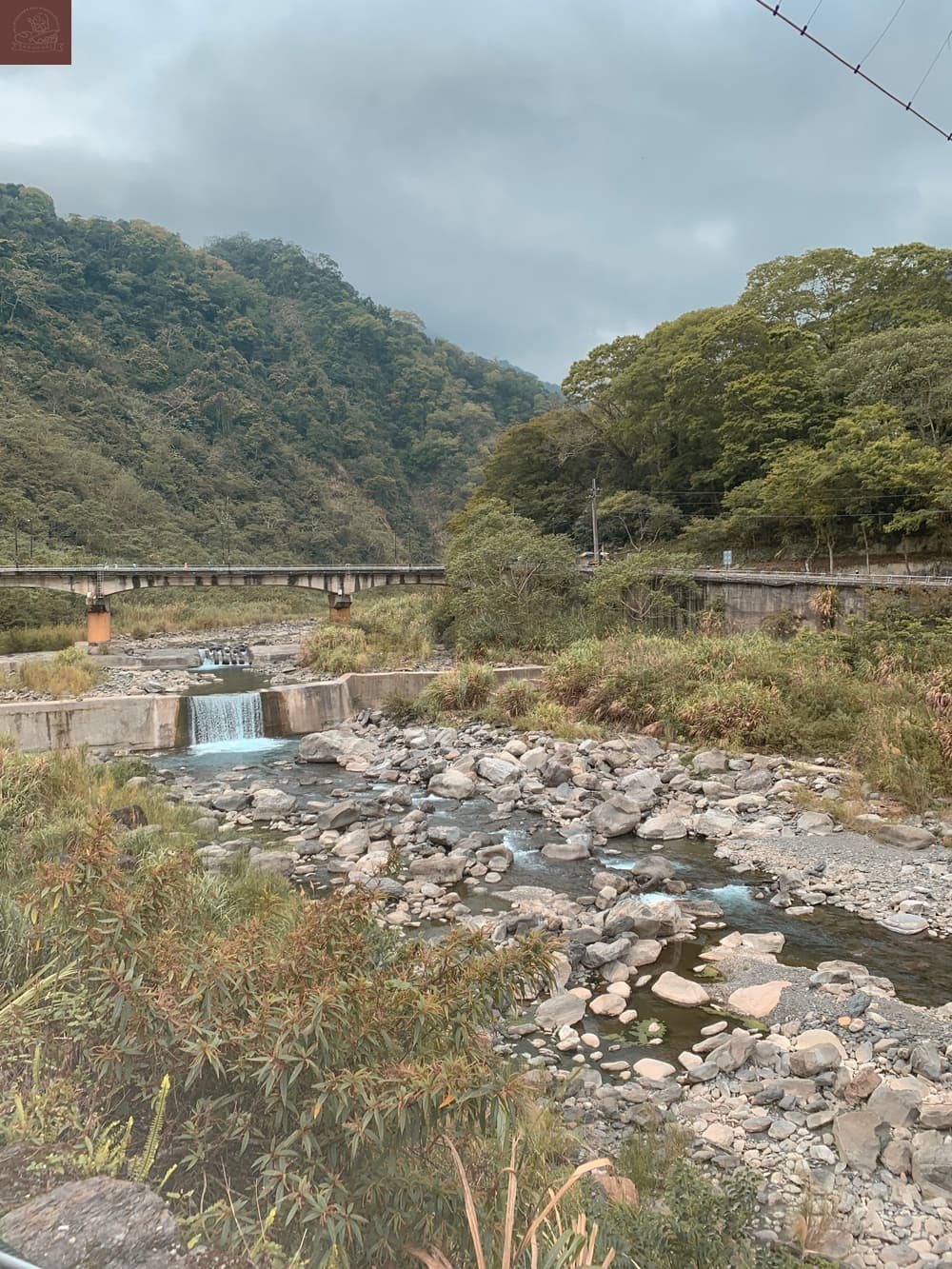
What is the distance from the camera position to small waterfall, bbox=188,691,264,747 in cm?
1722

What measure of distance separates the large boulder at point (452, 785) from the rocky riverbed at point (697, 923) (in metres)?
0.04

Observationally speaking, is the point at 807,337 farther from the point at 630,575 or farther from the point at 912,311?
the point at 630,575

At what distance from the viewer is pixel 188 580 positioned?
31.2 meters

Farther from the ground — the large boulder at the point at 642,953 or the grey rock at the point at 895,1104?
the grey rock at the point at 895,1104

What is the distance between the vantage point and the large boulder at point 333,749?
15.5m

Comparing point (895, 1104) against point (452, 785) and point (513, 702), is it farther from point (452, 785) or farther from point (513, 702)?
point (513, 702)

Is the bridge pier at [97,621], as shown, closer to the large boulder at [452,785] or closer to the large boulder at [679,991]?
the large boulder at [452,785]

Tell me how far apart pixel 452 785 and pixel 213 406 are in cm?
6210

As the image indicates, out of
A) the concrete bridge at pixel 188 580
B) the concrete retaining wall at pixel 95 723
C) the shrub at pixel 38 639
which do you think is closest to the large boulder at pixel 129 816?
the concrete retaining wall at pixel 95 723

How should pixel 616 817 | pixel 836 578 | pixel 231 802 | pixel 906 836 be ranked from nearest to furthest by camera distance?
pixel 906 836
pixel 616 817
pixel 231 802
pixel 836 578

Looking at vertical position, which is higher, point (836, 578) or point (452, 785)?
point (836, 578)

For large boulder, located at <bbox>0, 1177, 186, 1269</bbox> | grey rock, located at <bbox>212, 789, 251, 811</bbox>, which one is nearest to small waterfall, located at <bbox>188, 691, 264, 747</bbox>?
grey rock, located at <bbox>212, 789, 251, 811</bbox>

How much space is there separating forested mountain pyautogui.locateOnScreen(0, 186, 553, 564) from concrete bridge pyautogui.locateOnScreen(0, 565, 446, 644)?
10812mm

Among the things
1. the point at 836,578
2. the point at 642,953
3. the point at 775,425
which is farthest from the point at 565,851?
the point at 775,425
